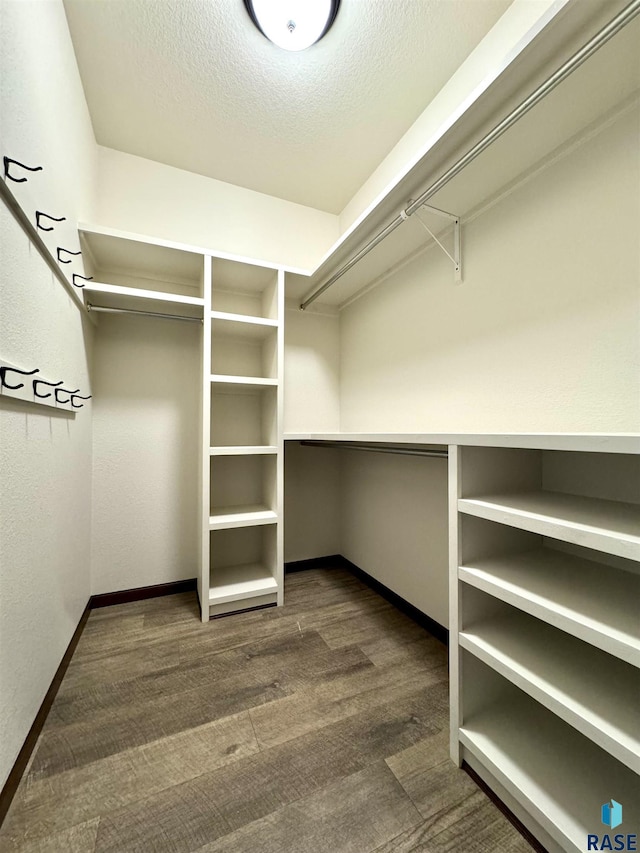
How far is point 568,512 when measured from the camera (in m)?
0.82

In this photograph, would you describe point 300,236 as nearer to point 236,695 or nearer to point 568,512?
point 568,512

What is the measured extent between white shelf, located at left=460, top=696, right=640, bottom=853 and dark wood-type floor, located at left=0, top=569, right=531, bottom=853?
125mm

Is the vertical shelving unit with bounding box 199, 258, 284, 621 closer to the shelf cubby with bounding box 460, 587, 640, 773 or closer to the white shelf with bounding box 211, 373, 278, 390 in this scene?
the white shelf with bounding box 211, 373, 278, 390

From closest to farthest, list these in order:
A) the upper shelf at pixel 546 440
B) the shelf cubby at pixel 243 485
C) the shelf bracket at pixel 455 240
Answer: the upper shelf at pixel 546 440 → the shelf bracket at pixel 455 240 → the shelf cubby at pixel 243 485

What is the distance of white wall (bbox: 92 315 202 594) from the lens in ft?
6.19

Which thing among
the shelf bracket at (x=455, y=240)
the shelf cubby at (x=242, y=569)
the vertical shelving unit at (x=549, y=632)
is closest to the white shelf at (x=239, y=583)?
the shelf cubby at (x=242, y=569)

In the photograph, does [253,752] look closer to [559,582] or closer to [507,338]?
[559,582]

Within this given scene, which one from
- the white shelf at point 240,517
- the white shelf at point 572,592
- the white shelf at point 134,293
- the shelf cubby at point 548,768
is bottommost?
the shelf cubby at point 548,768

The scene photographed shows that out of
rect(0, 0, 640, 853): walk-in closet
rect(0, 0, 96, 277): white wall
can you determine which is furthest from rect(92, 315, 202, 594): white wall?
rect(0, 0, 96, 277): white wall

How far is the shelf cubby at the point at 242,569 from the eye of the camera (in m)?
1.77

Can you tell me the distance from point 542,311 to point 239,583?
6.43 feet

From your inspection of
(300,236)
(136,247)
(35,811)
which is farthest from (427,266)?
(35,811)

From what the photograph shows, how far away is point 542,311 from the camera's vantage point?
1133mm

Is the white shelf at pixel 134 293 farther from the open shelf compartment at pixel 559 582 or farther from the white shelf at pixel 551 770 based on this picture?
the white shelf at pixel 551 770
